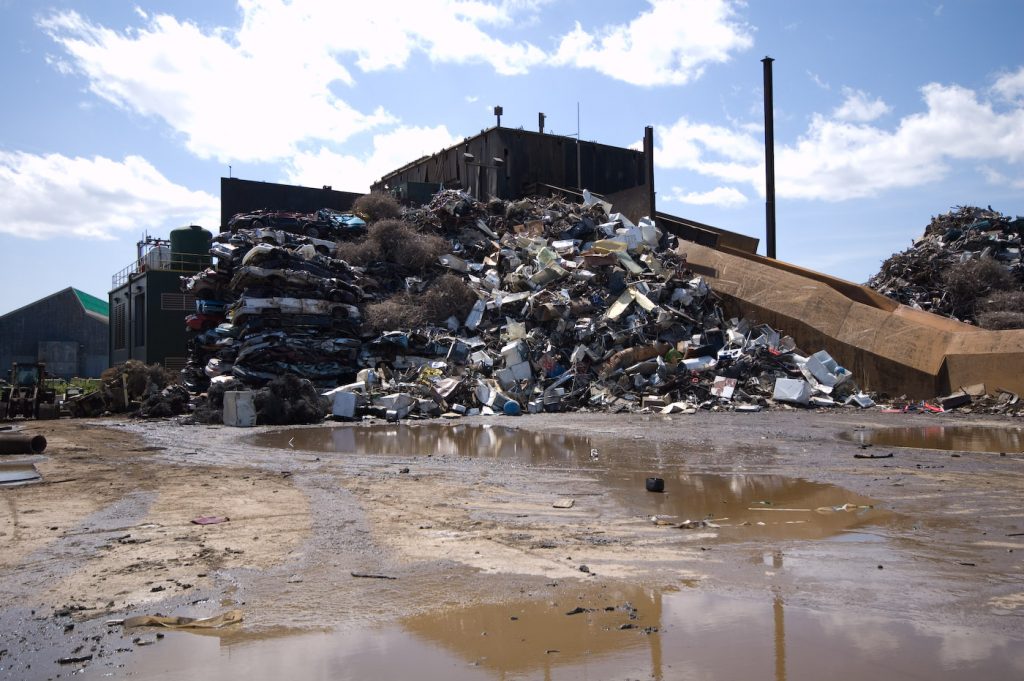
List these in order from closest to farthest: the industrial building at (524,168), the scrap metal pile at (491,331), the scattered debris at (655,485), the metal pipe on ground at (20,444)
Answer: the scattered debris at (655,485) → the metal pipe on ground at (20,444) → the scrap metal pile at (491,331) → the industrial building at (524,168)

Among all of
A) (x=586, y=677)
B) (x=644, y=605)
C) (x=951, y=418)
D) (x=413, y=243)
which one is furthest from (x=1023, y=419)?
(x=413, y=243)

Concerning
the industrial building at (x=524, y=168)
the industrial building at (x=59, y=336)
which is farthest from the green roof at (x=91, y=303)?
the industrial building at (x=524, y=168)

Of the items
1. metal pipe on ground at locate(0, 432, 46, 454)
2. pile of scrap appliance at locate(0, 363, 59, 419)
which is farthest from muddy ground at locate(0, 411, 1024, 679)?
pile of scrap appliance at locate(0, 363, 59, 419)

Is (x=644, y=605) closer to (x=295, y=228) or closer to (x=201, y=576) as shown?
(x=201, y=576)

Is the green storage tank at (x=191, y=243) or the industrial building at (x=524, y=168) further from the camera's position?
the industrial building at (x=524, y=168)

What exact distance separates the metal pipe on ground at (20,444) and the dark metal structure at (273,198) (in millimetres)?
18457

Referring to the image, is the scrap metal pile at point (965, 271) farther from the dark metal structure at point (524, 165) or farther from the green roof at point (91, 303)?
Result: the green roof at point (91, 303)

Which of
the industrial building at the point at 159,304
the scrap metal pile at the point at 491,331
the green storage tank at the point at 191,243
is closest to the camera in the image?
the scrap metal pile at the point at 491,331

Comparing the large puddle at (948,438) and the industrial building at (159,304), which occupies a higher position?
the industrial building at (159,304)

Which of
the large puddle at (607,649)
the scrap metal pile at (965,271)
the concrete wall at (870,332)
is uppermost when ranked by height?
the scrap metal pile at (965,271)

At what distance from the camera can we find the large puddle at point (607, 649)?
8.77 ft

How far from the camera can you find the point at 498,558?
4.02 meters

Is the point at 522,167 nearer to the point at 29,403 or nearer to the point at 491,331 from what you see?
the point at 491,331

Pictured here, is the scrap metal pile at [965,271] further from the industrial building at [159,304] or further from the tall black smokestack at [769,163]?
the industrial building at [159,304]
